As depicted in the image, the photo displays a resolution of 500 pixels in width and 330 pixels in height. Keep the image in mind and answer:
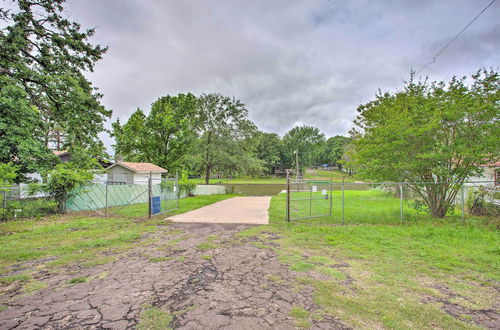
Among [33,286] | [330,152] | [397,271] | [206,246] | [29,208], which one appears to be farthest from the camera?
[330,152]

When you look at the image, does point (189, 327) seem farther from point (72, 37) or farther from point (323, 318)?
point (72, 37)

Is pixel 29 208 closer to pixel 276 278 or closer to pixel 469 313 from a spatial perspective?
pixel 276 278

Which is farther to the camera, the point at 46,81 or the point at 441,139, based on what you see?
the point at 46,81

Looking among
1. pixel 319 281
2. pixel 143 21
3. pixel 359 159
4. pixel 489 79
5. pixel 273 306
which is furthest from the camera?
pixel 143 21

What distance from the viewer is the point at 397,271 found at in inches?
164

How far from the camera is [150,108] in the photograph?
22.7 m

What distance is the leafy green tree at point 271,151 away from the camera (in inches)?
2584

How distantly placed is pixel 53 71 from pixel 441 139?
57.8 ft

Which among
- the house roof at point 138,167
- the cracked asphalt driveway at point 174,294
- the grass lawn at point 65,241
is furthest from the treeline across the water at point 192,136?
the cracked asphalt driveway at point 174,294

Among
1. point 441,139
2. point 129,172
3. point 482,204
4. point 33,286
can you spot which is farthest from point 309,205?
point 129,172

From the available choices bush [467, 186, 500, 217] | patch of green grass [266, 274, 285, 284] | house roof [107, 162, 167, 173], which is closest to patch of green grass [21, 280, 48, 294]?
patch of green grass [266, 274, 285, 284]

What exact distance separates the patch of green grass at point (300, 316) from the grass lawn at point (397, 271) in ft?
0.07

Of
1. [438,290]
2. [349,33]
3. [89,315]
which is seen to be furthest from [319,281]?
[349,33]

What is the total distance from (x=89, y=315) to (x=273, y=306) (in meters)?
2.28
